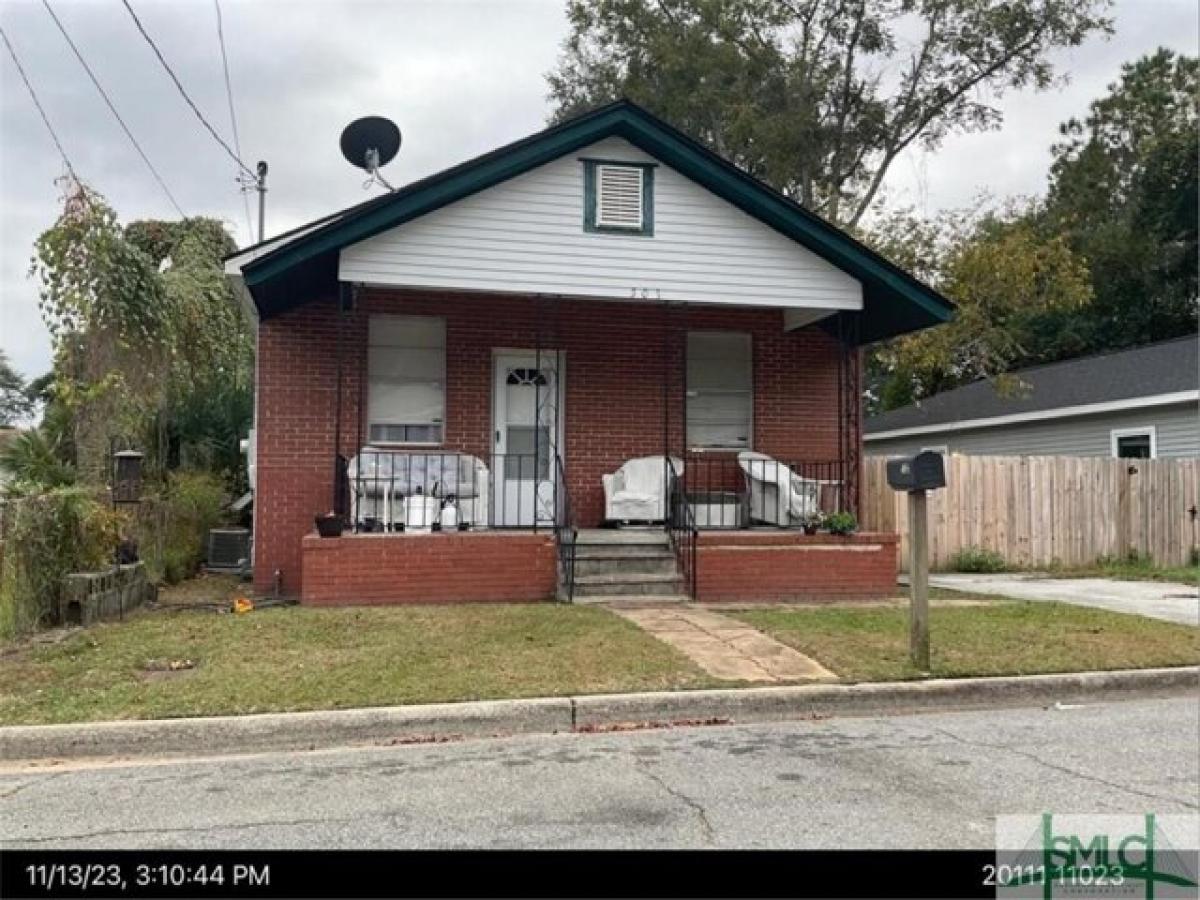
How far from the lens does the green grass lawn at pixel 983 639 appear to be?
23.8 ft

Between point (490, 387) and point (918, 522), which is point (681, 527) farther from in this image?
point (918, 522)

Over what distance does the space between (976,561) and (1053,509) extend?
175cm

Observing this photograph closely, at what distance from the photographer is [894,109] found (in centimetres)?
2716

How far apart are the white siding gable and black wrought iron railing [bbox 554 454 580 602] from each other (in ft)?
7.06

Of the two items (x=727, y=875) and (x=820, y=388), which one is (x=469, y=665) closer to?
(x=727, y=875)

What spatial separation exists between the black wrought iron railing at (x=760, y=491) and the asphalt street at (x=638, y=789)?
19.2 feet

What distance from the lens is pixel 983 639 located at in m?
8.16

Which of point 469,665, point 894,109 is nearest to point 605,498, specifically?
point 469,665

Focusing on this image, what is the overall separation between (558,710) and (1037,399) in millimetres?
19642

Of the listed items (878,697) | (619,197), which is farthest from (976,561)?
(878,697)

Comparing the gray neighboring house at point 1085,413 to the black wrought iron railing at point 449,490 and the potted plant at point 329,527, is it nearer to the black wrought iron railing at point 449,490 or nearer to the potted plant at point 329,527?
the black wrought iron railing at point 449,490

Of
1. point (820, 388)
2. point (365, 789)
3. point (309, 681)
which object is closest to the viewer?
point (365, 789)

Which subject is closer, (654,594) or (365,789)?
(365,789)

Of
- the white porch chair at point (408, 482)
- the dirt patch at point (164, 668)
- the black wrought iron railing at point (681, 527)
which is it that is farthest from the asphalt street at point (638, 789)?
the white porch chair at point (408, 482)
